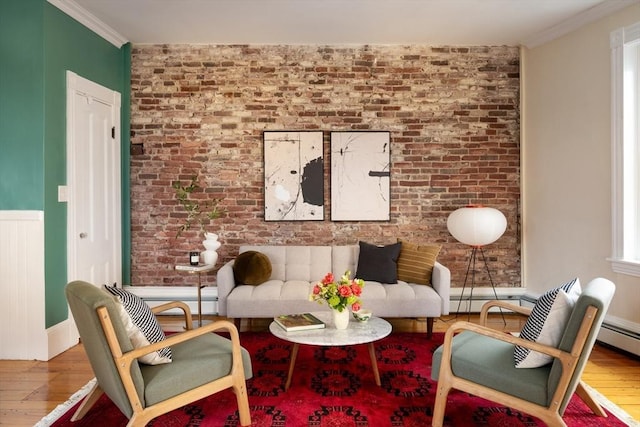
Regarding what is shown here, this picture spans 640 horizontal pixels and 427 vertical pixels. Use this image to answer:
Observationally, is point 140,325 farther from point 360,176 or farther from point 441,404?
point 360,176

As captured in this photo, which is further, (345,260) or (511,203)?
(511,203)

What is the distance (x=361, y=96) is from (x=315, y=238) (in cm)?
169

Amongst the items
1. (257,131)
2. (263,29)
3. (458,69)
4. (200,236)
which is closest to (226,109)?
(257,131)

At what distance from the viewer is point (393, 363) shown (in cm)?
360

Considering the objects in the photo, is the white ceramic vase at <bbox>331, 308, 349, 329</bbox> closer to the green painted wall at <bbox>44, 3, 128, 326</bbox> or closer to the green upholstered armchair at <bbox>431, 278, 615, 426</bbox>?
the green upholstered armchair at <bbox>431, 278, 615, 426</bbox>

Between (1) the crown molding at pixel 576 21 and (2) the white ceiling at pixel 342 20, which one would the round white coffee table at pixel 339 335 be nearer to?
(2) the white ceiling at pixel 342 20

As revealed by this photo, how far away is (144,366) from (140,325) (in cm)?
24

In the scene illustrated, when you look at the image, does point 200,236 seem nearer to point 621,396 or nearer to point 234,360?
point 234,360

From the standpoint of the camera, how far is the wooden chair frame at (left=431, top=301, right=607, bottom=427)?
2213 mm

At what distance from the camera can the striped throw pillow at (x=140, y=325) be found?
237 centimetres

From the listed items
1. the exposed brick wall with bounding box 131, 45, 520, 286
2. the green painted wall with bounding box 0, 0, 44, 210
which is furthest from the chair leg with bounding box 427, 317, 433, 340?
the green painted wall with bounding box 0, 0, 44, 210

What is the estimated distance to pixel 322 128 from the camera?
5117mm

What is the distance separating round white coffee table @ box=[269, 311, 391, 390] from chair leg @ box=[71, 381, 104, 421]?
111cm

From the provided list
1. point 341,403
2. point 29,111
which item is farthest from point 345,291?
point 29,111
